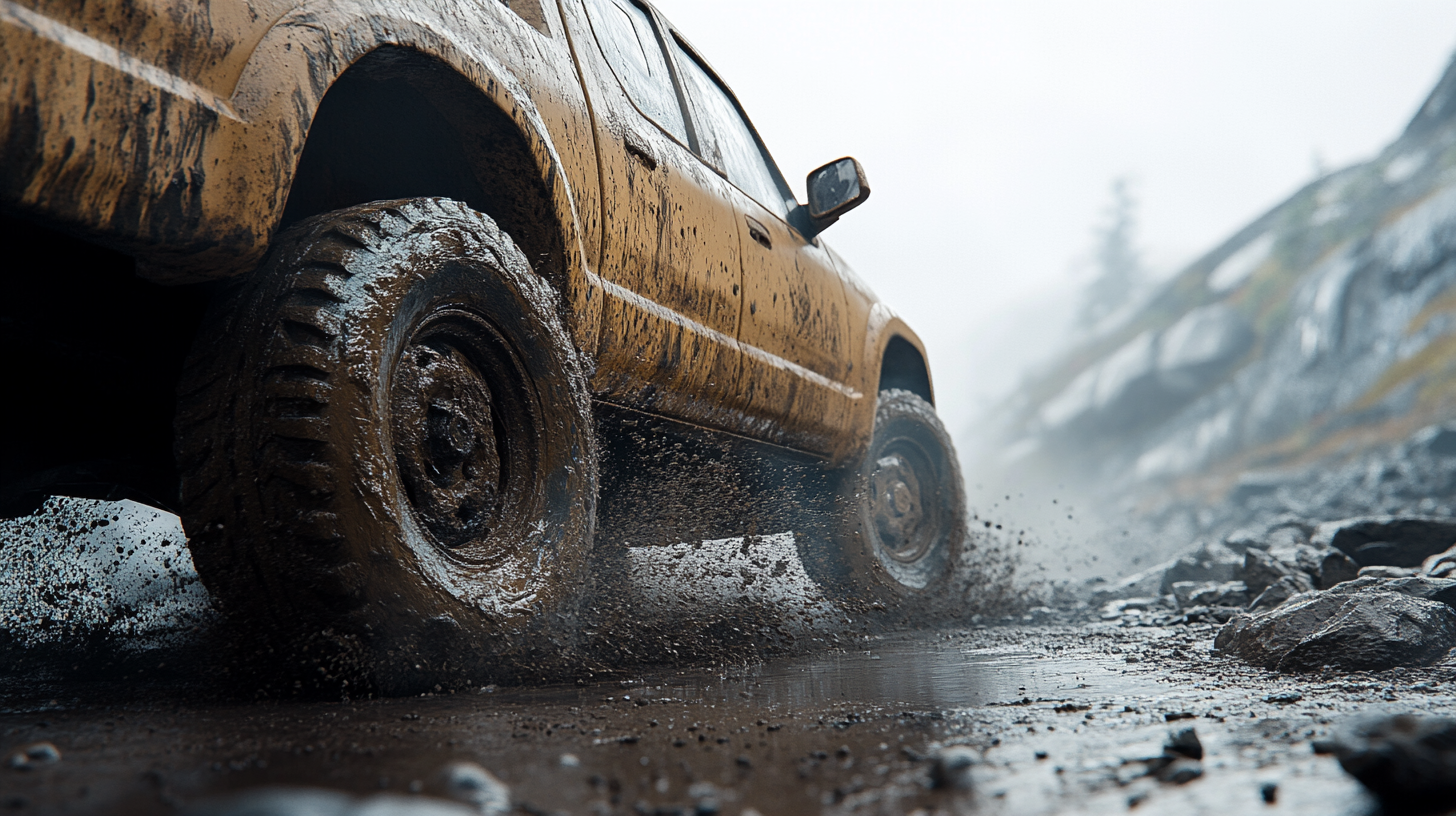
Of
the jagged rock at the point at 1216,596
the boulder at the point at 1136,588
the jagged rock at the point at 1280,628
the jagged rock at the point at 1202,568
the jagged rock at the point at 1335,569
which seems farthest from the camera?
the boulder at the point at 1136,588

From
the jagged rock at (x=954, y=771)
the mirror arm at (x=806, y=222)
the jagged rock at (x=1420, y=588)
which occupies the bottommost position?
the jagged rock at (x=954, y=771)

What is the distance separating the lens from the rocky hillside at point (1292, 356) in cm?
1523

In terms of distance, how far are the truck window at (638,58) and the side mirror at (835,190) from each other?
3.26 ft

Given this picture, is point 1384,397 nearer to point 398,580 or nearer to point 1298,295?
point 1298,295

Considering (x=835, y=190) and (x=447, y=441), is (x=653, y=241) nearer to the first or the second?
(x=447, y=441)

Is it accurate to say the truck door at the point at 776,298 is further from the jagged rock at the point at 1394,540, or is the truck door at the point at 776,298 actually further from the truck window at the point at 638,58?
the jagged rock at the point at 1394,540

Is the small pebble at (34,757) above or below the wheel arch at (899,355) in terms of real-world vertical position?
below

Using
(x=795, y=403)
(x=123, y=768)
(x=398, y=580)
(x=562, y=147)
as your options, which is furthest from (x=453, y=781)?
(x=795, y=403)

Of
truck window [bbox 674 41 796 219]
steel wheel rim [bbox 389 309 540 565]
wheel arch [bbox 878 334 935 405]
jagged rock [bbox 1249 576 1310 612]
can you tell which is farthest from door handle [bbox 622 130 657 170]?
jagged rock [bbox 1249 576 1310 612]

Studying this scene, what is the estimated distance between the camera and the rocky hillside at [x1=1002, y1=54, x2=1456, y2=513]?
15227 mm

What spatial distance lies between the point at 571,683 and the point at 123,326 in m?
1.25

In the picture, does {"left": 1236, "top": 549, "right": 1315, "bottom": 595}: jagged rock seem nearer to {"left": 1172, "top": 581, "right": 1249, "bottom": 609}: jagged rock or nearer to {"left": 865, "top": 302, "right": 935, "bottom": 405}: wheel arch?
{"left": 1172, "top": 581, "right": 1249, "bottom": 609}: jagged rock

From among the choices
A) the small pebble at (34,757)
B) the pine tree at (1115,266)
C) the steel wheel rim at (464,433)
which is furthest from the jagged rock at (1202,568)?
the pine tree at (1115,266)

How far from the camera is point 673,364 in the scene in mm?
2789
